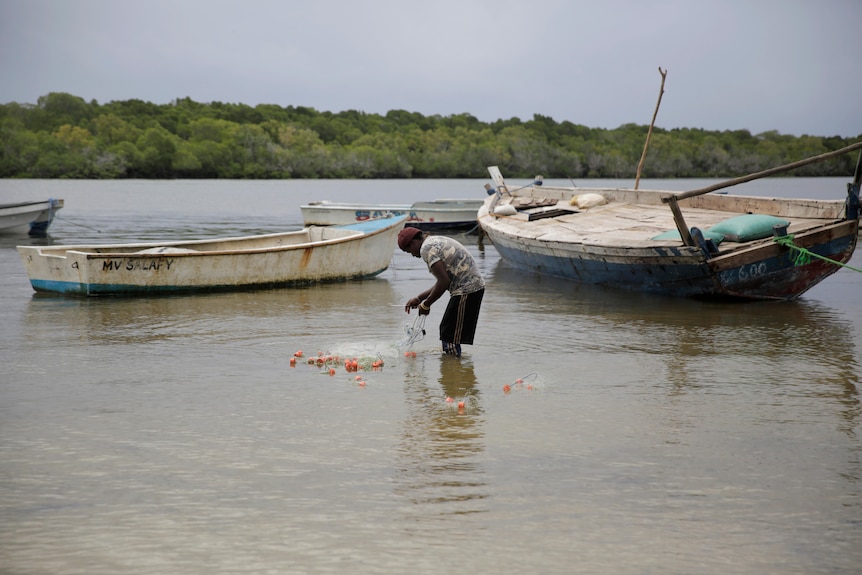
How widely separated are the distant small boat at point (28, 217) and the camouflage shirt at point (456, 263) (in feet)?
66.7

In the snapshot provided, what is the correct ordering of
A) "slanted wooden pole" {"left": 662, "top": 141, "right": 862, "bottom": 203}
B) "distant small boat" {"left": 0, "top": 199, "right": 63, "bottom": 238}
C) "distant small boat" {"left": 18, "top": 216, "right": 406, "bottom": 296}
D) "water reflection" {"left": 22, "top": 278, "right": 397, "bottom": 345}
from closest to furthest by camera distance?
"water reflection" {"left": 22, "top": 278, "right": 397, "bottom": 345}
"slanted wooden pole" {"left": 662, "top": 141, "right": 862, "bottom": 203}
"distant small boat" {"left": 18, "top": 216, "right": 406, "bottom": 296}
"distant small boat" {"left": 0, "top": 199, "right": 63, "bottom": 238}

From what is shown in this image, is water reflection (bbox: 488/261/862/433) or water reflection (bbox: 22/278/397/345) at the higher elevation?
water reflection (bbox: 22/278/397/345)

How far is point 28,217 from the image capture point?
2553 centimetres

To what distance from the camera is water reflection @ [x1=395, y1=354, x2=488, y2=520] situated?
491cm

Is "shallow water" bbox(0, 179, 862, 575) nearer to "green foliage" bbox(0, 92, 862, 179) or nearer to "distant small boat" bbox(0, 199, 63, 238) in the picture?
"distant small boat" bbox(0, 199, 63, 238)

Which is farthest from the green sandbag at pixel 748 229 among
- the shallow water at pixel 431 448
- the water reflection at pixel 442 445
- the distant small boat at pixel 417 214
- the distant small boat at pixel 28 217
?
the distant small boat at pixel 28 217

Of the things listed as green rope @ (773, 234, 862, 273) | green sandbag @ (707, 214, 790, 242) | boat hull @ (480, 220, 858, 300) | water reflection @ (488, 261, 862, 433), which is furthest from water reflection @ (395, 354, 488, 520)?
green sandbag @ (707, 214, 790, 242)

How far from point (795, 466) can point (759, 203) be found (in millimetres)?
10235

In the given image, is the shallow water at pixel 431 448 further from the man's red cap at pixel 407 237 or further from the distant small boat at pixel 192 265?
the distant small boat at pixel 192 265

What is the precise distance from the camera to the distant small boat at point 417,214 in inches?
1057

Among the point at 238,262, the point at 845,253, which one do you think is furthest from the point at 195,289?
the point at 845,253

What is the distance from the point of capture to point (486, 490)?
5012 mm

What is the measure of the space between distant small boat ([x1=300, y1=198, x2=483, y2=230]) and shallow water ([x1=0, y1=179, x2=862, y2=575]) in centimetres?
1586

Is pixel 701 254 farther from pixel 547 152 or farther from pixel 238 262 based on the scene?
pixel 547 152
